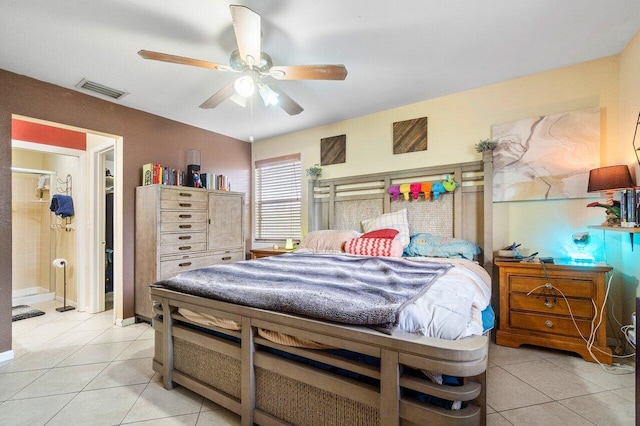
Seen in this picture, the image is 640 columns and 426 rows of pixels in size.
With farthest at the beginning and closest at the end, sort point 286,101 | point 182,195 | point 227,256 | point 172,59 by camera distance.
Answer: point 227,256, point 182,195, point 286,101, point 172,59

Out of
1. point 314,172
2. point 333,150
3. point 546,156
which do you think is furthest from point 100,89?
point 546,156

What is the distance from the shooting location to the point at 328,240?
318 centimetres

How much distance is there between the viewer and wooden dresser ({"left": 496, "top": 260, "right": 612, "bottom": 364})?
7.04 feet

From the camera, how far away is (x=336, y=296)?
1.33 m

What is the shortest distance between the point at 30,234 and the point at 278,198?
386 centimetres

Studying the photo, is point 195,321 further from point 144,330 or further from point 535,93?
point 535,93

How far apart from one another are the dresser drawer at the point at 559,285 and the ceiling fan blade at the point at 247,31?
2.73 meters

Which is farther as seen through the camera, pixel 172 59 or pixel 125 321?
pixel 125 321

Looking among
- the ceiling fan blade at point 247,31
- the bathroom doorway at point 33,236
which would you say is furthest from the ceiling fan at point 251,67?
the bathroom doorway at point 33,236

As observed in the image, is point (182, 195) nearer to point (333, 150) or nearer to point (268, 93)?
point (268, 93)

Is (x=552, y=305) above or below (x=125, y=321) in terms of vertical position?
above

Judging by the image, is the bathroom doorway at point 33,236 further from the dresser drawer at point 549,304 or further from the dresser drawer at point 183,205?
the dresser drawer at point 549,304

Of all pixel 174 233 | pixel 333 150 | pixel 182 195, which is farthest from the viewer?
pixel 333 150

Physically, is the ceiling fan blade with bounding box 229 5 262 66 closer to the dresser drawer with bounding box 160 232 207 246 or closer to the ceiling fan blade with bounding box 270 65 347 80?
the ceiling fan blade with bounding box 270 65 347 80
